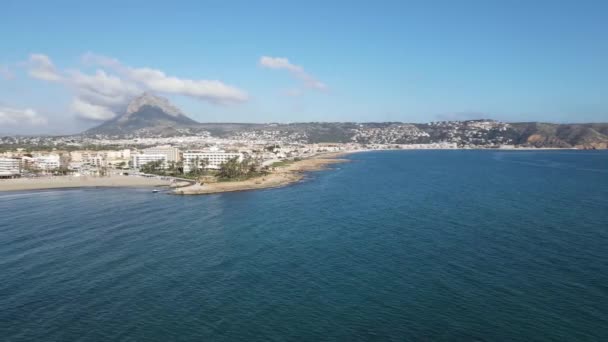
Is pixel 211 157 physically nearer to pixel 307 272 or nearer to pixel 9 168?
pixel 9 168

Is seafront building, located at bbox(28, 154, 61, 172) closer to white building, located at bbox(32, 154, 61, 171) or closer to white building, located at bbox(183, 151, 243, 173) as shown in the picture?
white building, located at bbox(32, 154, 61, 171)

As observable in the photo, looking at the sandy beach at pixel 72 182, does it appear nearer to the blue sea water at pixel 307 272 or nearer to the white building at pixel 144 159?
the white building at pixel 144 159

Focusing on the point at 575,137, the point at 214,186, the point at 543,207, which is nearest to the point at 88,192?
the point at 214,186

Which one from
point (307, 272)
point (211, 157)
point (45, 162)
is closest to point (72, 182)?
point (45, 162)

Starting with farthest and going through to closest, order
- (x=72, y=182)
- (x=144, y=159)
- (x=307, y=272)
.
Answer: (x=144, y=159) < (x=72, y=182) < (x=307, y=272)


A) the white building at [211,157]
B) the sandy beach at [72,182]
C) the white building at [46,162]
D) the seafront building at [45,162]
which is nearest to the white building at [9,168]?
the sandy beach at [72,182]

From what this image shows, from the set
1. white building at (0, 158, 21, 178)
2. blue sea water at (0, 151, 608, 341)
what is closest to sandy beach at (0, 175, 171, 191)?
white building at (0, 158, 21, 178)
